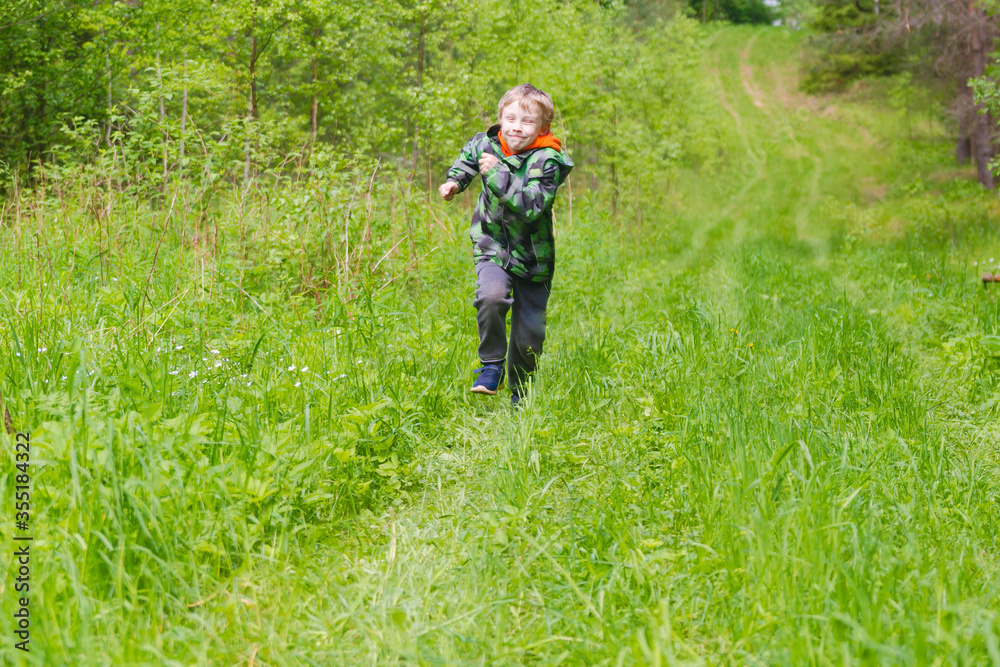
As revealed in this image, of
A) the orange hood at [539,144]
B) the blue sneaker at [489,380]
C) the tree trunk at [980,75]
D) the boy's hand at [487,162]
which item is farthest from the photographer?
the tree trunk at [980,75]

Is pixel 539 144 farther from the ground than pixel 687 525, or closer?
farther from the ground

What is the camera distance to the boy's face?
396 centimetres

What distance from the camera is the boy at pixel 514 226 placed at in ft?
12.6

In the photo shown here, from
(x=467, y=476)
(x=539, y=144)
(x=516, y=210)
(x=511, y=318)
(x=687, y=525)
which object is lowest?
(x=467, y=476)

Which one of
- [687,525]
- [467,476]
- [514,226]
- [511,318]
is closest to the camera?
[687,525]

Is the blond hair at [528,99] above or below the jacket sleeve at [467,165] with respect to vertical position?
above

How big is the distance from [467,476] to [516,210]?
4.82ft

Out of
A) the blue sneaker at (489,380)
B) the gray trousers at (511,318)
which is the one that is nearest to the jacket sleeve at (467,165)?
the gray trousers at (511,318)

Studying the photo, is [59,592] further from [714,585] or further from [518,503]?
[714,585]

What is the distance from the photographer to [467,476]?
3.04 metres

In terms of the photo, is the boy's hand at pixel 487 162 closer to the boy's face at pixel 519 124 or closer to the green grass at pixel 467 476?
the boy's face at pixel 519 124

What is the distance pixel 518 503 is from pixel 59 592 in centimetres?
142

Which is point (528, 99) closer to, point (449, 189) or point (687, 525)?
point (449, 189)

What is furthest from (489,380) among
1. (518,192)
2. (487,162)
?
(487,162)
